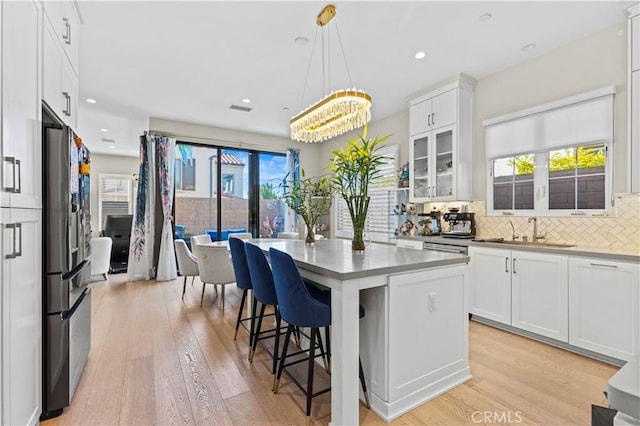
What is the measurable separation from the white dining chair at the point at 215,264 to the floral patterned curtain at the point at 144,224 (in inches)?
92.0

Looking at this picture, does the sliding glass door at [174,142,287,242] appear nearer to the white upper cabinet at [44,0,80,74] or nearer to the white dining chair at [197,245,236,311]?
the white dining chair at [197,245,236,311]

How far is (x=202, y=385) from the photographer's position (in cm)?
216

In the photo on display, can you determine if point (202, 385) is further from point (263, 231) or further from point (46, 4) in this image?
point (263, 231)

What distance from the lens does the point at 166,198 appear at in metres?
5.57

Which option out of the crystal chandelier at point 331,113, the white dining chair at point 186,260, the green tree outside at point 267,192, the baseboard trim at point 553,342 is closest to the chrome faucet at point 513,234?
the baseboard trim at point 553,342

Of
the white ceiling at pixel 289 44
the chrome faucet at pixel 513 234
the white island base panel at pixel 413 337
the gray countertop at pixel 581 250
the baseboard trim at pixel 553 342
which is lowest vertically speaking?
the baseboard trim at pixel 553 342

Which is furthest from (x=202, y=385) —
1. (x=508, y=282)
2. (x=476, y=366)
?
(x=508, y=282)

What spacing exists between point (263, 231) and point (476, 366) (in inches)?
195

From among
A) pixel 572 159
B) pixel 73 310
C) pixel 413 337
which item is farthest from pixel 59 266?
pixel 572 159

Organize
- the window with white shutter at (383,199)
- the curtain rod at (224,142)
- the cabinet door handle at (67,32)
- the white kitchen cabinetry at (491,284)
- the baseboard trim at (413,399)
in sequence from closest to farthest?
the baseboard trim at (413,399) < the cabinet door handle at (67,32) < the white kitchen cabinetry at (491,284) < the window with white shutter at (383,199) < the curtain rod at (224,142)

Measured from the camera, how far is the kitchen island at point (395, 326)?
1.67 metres

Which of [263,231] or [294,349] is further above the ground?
[263,231]

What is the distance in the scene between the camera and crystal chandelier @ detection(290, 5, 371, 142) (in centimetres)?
Result: 266

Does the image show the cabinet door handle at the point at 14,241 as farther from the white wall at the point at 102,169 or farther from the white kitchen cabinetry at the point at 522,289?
the white wall at the point at 102,169
